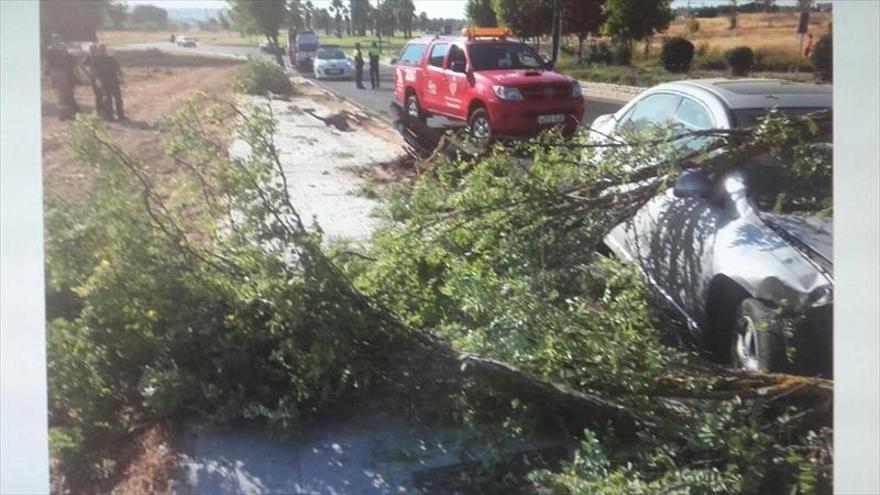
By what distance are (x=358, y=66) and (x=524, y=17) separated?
556mm

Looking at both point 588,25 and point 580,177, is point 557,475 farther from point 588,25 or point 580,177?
point 588,25

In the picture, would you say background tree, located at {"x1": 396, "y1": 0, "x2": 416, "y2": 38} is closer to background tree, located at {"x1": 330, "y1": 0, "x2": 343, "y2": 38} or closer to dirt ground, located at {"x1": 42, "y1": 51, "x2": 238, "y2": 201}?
background tree, located at {"x1": 330, "y1": 0, "x2": 343, "y2": 38}

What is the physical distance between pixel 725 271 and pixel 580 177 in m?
0.59

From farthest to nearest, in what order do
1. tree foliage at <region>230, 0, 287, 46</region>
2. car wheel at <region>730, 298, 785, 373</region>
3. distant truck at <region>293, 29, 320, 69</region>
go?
distant truck at <region>293, 29, 320, 69</region> → tree foliage at <region>230, 0, 287, 46</region> → car wheel at <region>730, 298, 785, 373</region>

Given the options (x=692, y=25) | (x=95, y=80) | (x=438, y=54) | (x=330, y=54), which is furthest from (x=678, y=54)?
(x=95, y=80)

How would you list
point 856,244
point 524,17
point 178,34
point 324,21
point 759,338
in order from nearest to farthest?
point 856,244, point 759,338, point 178,34, point 324,21, point 524,17

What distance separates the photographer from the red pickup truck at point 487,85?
3064mm

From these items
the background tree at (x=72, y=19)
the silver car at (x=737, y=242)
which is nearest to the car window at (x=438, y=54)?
the silver car at (x=737, y=242)

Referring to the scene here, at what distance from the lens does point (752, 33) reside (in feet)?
9.71

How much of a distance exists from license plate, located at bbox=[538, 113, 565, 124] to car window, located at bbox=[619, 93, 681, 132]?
0.24 meters

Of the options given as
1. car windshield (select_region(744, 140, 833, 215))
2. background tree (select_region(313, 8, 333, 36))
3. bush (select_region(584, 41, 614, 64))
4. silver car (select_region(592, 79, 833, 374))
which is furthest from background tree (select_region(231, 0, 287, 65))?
car windshield (select_region(744, 140, 833, 215))

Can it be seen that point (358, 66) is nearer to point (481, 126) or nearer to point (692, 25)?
point (481, 126)

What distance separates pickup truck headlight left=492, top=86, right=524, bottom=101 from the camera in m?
3.08

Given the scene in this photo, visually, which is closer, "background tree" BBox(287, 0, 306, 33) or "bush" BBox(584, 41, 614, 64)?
"background tree" BBox(287, 0, 306, 33)
